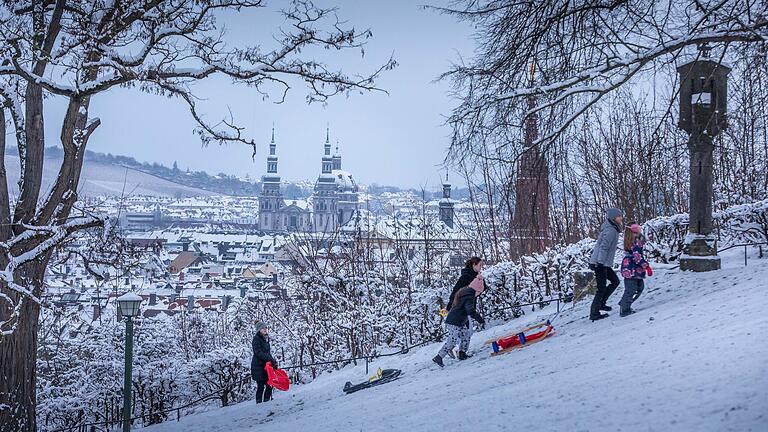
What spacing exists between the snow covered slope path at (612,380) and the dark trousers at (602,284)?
0.32 meters

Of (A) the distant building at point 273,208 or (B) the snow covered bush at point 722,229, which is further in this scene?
(A) the distant building at point 273,208

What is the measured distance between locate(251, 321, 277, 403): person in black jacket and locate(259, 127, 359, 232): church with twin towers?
154 m

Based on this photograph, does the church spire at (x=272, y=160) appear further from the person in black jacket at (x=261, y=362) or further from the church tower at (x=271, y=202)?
the person in black jacket at (x=261, y=362)

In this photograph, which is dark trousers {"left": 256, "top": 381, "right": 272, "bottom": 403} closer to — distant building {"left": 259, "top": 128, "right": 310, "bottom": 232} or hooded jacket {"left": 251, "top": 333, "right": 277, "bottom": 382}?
hooded jacket {"left": 251, "top": 333, "right": 277, "bottom": 382}

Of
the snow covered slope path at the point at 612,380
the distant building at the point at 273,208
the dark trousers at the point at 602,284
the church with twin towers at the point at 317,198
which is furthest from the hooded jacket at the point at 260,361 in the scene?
the distant building at the point at 273,208

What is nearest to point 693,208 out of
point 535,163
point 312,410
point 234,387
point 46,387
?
point 535,163

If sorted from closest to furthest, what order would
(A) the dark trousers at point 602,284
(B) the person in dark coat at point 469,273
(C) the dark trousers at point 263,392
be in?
(A) the dark trousers at point 602,284
(B) the person in dark coat at point 469,273
(C) the dark trousers at point 263,392

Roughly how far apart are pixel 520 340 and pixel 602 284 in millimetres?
1479

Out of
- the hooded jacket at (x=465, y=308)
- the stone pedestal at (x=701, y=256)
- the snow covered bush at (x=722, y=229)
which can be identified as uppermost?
the snow covered bush at (x=722, y=229)

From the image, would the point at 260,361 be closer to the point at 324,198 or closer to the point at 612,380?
the point at 612,380

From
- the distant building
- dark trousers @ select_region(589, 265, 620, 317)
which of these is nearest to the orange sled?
dark trousers @ select_region(589, 265, 620, 317)

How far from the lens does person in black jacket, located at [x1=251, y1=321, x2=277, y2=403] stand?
14266 mm

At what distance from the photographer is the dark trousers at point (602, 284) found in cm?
1086

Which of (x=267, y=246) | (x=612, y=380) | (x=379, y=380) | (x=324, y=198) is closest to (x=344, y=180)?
(x=324, y=198)
